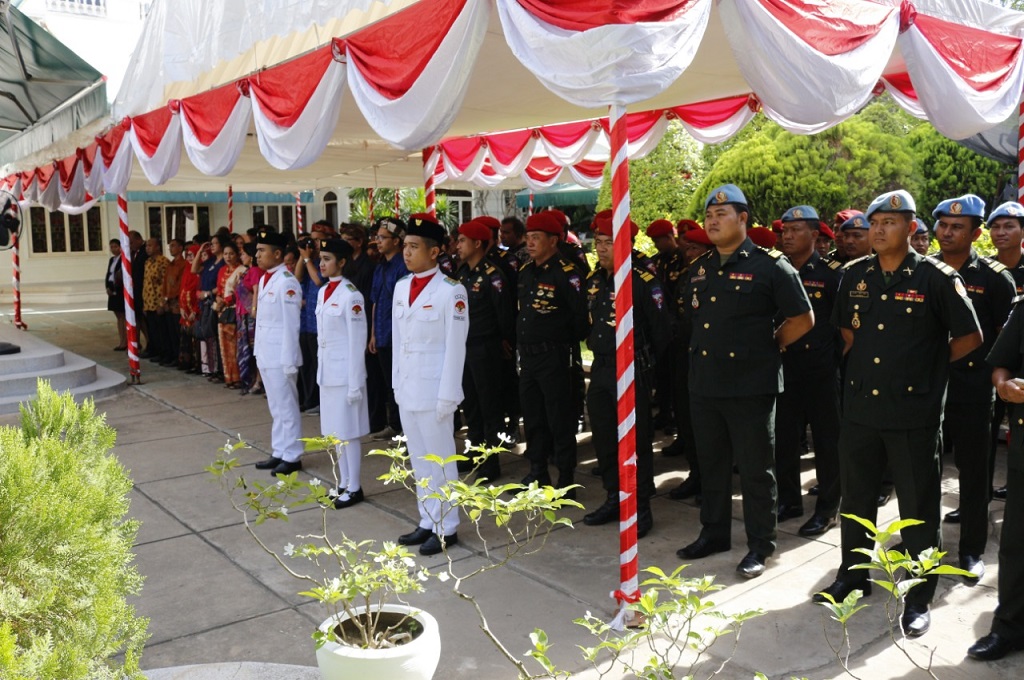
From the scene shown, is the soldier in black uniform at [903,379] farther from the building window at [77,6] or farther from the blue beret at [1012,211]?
the building window at [77,6]

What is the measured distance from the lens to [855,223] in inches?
223

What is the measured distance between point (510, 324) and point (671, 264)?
140 centimetres

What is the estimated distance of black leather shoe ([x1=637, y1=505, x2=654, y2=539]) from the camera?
495 cm

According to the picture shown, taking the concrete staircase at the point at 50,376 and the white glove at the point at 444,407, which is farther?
the concrete staircase at the point at 50,376

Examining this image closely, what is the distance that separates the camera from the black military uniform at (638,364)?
495cm

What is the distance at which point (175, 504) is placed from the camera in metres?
5.81

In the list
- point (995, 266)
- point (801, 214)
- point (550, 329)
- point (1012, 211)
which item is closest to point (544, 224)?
point (550, 329)

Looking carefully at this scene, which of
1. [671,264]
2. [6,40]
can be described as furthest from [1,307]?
[671,264]

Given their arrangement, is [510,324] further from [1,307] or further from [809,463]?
[1,307]

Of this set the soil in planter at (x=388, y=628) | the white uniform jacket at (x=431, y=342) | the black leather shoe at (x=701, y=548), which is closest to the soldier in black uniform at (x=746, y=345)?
the black leather shoe at (x=701, y=548)

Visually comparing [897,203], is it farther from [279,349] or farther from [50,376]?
[50,376]

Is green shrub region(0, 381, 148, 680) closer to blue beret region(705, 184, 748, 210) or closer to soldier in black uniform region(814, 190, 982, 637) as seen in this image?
soldier in black uniform region(814, 190, 982, 637)

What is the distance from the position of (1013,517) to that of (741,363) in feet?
4.38

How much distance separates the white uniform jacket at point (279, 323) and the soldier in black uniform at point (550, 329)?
1.70 m
